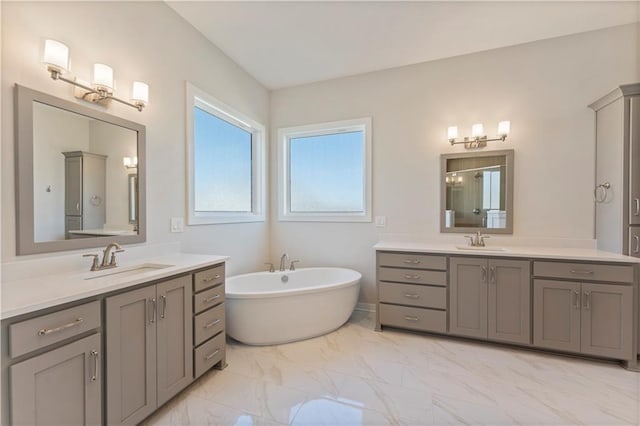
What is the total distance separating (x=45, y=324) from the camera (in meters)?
1.16

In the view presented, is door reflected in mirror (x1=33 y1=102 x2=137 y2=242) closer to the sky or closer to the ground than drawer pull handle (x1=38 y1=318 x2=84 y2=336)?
closer to the sky

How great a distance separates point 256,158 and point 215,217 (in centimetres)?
116

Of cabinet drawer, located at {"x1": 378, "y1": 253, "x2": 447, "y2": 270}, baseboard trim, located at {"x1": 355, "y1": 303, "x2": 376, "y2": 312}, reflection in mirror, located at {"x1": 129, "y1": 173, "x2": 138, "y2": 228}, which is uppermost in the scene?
reflection in mirror, located at {"x1": 129, "y1": 173, "x2": 138, "y2": 228}

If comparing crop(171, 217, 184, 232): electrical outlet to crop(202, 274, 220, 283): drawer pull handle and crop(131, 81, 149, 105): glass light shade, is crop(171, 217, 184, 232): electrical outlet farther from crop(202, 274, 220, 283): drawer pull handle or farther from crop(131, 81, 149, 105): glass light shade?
crop(131, 81, 149, 105): glass light shade

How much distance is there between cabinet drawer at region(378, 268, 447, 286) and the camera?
108 inches

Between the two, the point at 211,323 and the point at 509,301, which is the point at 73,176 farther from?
the point at 509,301

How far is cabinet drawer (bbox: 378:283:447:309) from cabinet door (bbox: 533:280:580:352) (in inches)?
28.8

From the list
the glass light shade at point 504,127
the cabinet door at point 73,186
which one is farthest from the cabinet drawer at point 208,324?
the glass light shade at point 504,127

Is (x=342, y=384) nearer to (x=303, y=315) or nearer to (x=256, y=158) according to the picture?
(x=303, y=315)

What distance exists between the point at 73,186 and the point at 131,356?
A: 1.06 m

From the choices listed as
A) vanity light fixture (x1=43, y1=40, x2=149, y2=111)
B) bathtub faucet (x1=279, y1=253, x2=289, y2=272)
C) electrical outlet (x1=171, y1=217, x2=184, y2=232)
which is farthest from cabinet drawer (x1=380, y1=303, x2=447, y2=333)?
vanity light fixture (x1=43, y1=40, x2=149, y2=111)

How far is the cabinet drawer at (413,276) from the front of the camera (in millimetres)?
2746

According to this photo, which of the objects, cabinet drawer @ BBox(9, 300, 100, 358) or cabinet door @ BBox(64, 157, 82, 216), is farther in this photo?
cabinet door @ BBox(64, 157, 82, 216)

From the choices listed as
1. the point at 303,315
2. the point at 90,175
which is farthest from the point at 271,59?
the point at 303,315
